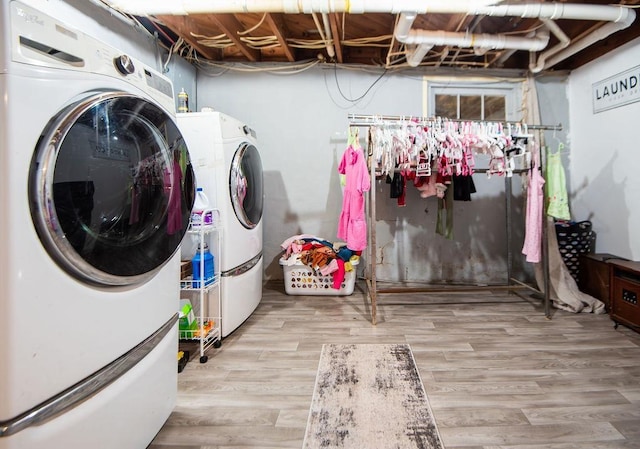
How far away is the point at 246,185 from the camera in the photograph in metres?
2.03

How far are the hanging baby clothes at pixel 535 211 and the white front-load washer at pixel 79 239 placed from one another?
2.46m

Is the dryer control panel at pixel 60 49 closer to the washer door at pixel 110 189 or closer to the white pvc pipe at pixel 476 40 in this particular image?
the washer door at pixel 110 189

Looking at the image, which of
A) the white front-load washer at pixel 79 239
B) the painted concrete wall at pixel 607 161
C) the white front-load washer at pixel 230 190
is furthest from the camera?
the painted concrete wall at pixel 607 161

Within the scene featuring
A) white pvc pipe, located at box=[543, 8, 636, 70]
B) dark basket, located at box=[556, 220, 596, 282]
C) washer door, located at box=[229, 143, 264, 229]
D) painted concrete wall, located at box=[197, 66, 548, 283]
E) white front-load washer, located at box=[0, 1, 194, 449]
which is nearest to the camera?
white front-load washer, located at box=[0, 1, 194, 449]

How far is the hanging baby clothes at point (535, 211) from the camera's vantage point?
7.16ft

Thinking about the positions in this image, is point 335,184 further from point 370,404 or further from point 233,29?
point 370,404

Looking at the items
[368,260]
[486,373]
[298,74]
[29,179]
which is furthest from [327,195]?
[29,179]

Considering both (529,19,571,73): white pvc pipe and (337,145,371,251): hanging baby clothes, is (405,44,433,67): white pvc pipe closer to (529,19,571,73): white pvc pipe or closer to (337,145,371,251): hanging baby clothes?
(529,19,571,73): white pvc pipe

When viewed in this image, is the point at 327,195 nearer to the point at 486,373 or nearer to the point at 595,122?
the point at 486,373

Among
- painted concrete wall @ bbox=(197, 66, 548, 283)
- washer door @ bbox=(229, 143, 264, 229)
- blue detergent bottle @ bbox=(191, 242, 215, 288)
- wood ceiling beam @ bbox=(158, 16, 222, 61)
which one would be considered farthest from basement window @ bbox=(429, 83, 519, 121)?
blue detergent bottle @ bbox=(191, 242, 215, 288)

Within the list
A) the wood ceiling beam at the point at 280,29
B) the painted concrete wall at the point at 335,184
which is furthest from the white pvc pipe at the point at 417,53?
the wood ceiling beam at the point at 280,29

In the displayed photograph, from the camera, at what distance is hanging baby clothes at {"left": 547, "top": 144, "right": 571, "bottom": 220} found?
2.20m

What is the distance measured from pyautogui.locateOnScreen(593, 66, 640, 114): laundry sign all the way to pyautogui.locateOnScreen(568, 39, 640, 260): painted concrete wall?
0.04 metres

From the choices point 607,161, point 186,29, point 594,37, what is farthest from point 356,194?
point 607,161
